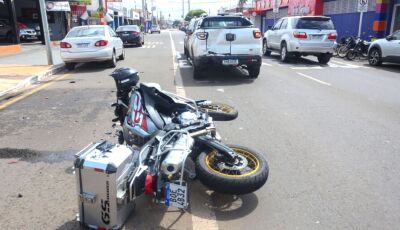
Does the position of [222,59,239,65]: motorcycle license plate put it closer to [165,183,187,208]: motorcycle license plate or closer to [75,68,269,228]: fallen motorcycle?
[75,68,269,228]: fallen motorcycle

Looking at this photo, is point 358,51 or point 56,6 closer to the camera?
point 358,51

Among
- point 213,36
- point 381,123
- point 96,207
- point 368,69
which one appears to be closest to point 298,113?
point 381,123

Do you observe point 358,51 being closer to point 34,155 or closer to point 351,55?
point 351,55

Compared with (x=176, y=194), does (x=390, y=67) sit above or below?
below

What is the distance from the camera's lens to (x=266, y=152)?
5305 mm

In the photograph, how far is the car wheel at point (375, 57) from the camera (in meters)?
15.4

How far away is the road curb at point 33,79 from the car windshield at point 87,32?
4.14ft

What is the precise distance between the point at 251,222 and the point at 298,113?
4275 mm

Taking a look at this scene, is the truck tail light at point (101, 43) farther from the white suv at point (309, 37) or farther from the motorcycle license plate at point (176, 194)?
the motorcycle license plate at point (176, 194)

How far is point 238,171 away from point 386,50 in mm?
13070

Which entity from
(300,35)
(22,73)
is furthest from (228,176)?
(300,35)

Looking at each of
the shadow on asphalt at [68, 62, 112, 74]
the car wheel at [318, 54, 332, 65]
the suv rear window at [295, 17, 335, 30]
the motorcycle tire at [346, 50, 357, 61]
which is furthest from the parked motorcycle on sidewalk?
the shadow on asphalt at [68, 62, 112, 74]

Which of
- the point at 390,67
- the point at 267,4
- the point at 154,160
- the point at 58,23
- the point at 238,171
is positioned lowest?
the point at 390,67

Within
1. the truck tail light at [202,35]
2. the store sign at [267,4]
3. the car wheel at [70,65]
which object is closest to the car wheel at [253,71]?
the truck tail light at [202,35]
